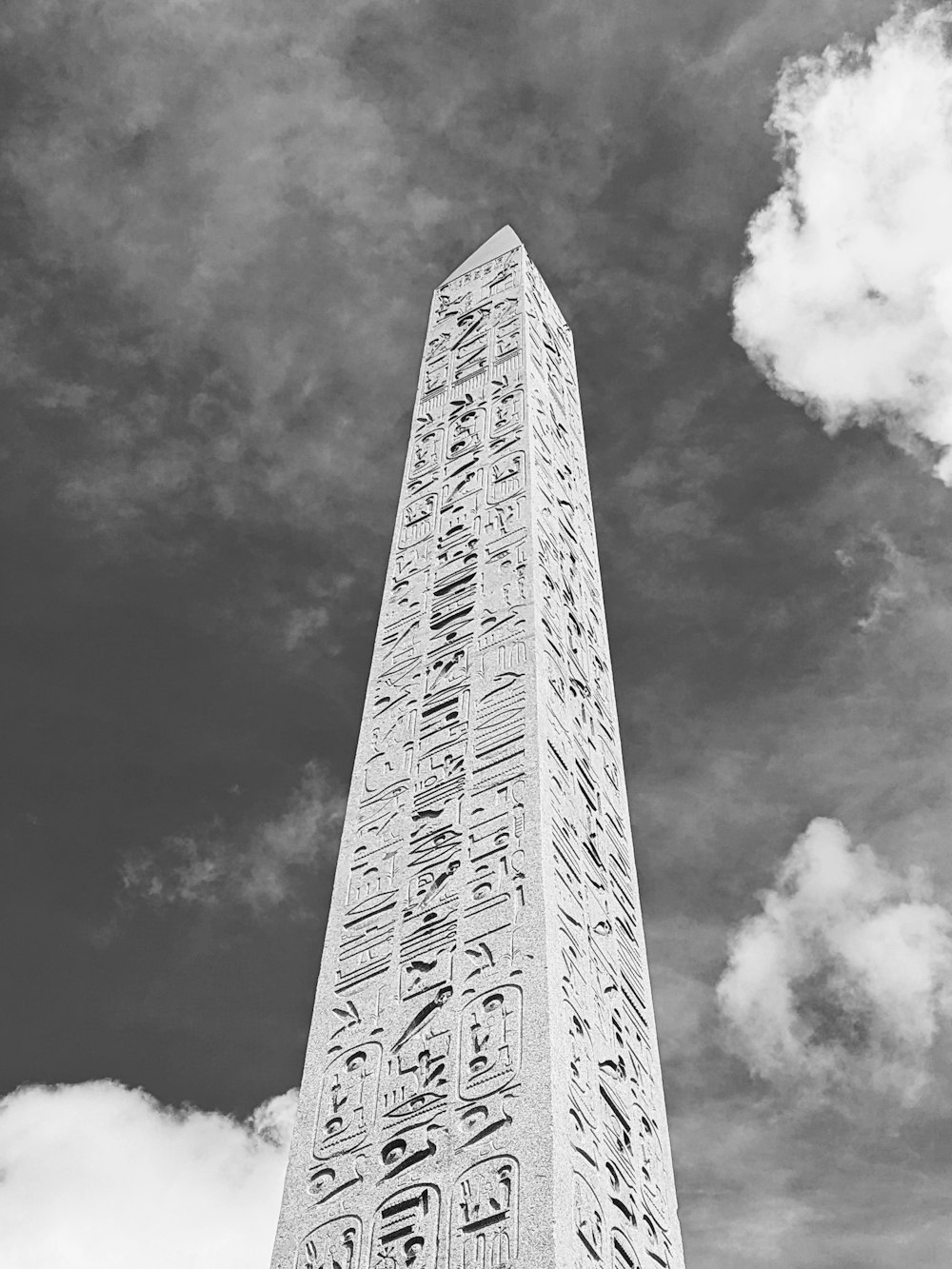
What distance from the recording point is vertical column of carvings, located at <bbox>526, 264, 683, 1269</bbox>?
4734 millimetres

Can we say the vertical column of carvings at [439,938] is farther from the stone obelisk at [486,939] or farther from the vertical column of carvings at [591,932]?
the vertical column of carvings at [591,932]

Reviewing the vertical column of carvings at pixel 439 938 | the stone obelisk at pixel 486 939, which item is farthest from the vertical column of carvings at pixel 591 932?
the vertical column of carvings at pixel 439 938

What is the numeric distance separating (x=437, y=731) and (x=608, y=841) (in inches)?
30.9

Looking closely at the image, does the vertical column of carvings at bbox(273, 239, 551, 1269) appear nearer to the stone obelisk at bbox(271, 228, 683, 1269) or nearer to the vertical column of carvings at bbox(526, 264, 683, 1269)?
the stone obelisk at bbox(271, 228, 683, 1269)

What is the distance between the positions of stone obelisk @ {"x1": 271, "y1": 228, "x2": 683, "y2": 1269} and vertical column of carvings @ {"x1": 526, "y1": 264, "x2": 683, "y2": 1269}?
0.01 meters

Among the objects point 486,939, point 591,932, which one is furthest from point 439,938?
point 591,932

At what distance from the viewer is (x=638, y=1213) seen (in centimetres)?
488

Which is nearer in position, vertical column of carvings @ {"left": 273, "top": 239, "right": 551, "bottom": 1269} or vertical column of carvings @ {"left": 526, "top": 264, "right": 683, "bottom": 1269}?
vertical column of carvings @ {"left": 273, "top": 239, "right": 551, "bottom": 1269}

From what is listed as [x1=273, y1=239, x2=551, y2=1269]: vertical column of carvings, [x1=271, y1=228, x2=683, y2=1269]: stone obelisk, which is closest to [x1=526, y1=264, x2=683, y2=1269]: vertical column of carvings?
[x1=271, y1=228, x2=683, y2=1269]: stone obelisk

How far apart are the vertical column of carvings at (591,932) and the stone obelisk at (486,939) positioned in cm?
1

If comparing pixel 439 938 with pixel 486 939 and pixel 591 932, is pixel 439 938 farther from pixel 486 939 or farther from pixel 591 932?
pixel 591 932

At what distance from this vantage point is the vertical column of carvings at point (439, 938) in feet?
14.9

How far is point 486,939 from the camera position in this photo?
5273 millimetres

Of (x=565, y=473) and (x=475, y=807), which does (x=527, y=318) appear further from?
(x=475, y=807)
